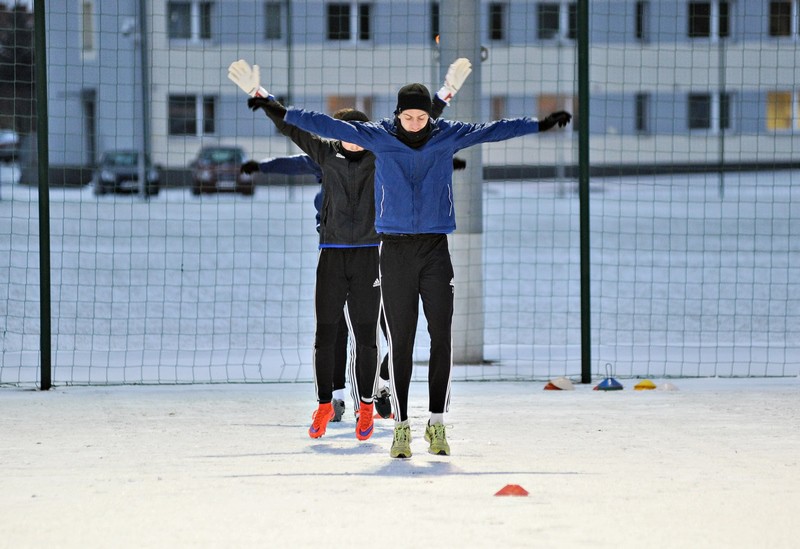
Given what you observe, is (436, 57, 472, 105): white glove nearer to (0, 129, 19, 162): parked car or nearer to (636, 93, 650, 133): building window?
(0, 129, 19, 162): parked car

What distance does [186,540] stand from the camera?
5039 mm

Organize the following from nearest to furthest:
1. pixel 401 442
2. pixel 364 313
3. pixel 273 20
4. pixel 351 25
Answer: pixel 401 442 → pixel 364 313 → pixel 273 20 → pixel 351 25

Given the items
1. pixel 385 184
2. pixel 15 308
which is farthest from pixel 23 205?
pixel 385 184

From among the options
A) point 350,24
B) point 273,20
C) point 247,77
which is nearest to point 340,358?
point 247,77

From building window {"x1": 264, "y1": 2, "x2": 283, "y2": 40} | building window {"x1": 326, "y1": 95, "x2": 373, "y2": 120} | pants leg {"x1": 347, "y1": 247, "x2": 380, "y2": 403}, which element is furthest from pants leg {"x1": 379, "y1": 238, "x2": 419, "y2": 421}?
building window {"x1": 326, "y1": 95, "x2": 373, "y2": 120}

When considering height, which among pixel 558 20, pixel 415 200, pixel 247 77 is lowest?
pixel 415 200

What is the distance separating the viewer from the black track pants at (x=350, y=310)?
725 centimetres

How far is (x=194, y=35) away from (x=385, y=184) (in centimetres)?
3836

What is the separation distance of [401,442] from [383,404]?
1240mm

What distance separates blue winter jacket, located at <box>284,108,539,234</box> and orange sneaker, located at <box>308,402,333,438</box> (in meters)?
1.13

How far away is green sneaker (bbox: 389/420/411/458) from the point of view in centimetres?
666

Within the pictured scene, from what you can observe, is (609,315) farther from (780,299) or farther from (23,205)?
(23,205)

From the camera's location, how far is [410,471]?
6.31 m

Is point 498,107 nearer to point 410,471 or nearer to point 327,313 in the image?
point 327,313
